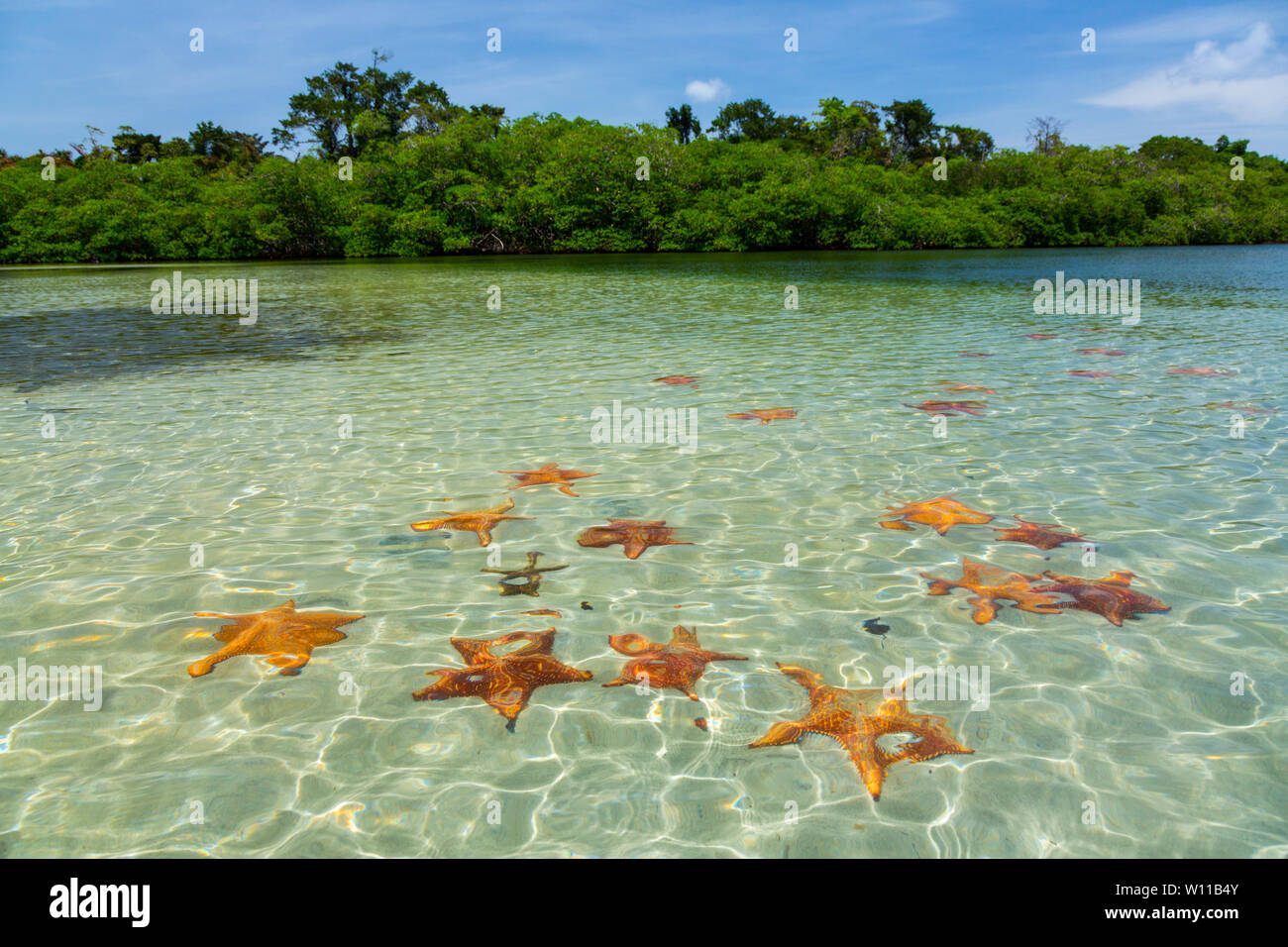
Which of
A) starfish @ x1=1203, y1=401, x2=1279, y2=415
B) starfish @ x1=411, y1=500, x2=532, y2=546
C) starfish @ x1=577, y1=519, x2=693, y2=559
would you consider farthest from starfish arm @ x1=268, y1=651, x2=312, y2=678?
starfish @ x1=1203, y1=401, x2=1279, y2=415

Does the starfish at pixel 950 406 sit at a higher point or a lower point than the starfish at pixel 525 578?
higher

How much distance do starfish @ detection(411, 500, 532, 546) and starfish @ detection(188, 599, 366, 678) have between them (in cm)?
126

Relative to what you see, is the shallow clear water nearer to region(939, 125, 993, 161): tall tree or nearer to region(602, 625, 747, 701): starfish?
region(602, 625, 747, 701): starfish

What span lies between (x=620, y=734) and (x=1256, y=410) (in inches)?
331

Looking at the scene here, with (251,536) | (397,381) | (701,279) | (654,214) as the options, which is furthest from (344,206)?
(251,536)

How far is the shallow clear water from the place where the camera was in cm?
286

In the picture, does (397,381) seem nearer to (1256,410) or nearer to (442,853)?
(442,853)

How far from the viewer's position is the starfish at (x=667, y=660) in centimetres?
367

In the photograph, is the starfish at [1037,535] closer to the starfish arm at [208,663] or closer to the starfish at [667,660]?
the starfish at [667,660]

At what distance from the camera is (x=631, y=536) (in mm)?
5305

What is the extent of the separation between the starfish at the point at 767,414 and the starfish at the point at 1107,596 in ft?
13.4

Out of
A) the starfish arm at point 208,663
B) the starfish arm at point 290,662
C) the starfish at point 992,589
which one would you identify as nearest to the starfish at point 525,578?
the starfish arm at point 290,662

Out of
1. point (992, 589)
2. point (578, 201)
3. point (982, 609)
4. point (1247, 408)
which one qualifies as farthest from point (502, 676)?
point (578, 201)

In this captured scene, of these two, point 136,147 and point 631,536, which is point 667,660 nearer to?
point 631,536
